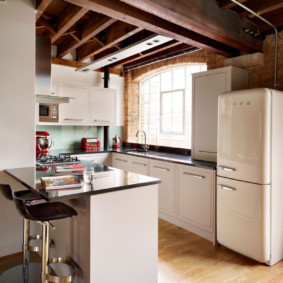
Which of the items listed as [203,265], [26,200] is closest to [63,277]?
[26,200]

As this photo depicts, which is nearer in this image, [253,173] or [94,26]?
[253,173]

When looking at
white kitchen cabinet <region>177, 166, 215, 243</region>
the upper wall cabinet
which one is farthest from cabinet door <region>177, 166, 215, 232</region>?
the upper wall cabinet

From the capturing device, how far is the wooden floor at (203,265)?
234 centimetres

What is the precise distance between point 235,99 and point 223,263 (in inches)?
66.4

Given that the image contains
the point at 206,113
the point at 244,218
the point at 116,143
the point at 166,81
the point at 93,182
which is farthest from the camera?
the point at 116,143

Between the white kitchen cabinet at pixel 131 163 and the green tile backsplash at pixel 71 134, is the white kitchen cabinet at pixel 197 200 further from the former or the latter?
the green tile backsplash at pixel 71 134

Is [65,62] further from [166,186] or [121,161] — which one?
[166,186]

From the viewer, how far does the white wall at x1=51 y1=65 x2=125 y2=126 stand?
4.86m

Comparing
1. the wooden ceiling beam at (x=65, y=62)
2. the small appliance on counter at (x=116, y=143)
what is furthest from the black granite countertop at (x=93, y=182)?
the wooden ceiling beam at (x=65, y=62)

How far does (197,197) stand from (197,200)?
38mm

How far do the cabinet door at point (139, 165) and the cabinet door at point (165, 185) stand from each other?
194 millimetres

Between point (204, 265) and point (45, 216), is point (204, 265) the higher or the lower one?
the lower one

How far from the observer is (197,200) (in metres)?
3.23

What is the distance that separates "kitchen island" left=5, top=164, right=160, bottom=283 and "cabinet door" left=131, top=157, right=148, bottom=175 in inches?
68.5
